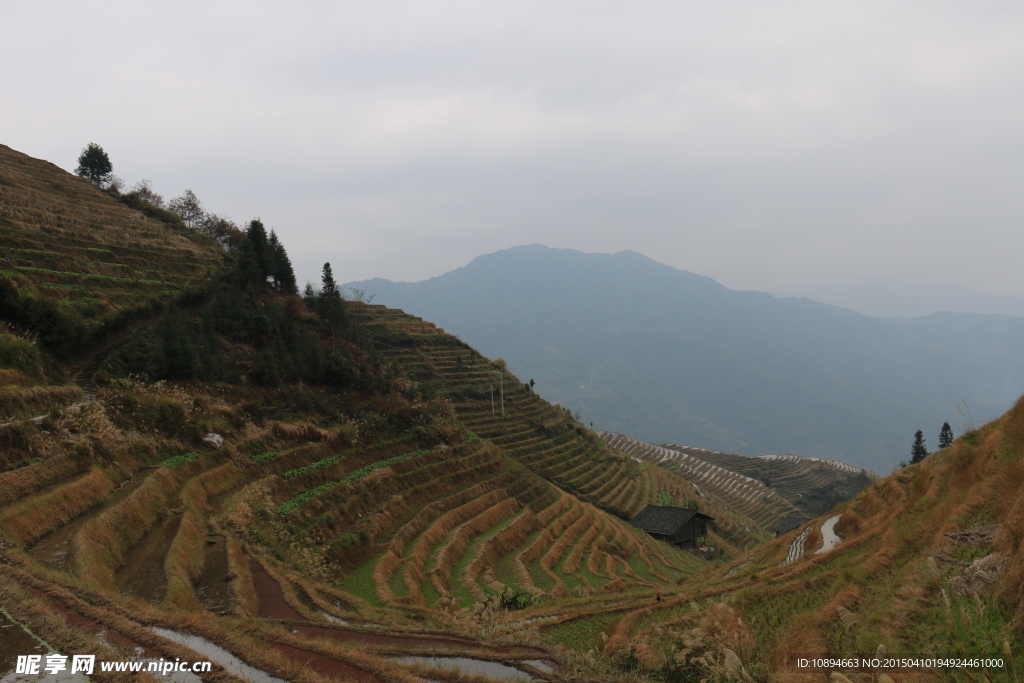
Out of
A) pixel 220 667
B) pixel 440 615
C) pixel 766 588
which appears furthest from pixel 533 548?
pixel 220 667

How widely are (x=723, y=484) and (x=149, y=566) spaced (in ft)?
313

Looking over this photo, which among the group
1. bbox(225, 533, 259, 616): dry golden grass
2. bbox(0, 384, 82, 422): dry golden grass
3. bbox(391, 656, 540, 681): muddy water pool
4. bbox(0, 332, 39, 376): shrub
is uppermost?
bbox(0, 332, 39, 376): shrub

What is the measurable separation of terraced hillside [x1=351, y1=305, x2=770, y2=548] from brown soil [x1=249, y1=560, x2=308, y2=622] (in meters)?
30.0

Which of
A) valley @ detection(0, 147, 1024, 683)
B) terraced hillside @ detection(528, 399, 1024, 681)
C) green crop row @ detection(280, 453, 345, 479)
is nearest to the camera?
terraced hillside @ detection(528, 399, 1024, 681)

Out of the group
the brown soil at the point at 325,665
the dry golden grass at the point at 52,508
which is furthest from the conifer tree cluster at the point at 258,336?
the brown soil at the point at 325,665

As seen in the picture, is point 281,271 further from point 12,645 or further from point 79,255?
point 12,645

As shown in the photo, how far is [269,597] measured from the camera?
15.1 metres

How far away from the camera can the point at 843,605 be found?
36.9ft

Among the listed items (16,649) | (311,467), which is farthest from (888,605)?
(311,467)

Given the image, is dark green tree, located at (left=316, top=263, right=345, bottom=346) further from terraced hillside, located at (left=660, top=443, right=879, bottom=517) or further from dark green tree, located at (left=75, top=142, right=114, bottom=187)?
terraced hillside, located at (left=660, top=443, right=879, bottom=517)

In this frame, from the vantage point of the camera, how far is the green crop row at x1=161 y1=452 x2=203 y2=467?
2033 cm

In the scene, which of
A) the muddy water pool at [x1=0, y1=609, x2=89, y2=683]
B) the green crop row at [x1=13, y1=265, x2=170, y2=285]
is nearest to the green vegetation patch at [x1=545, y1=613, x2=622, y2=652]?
the muddy water pool at [x1=0, y1=609, x2=89, y2=683]

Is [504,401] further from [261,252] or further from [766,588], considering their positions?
[766,588]

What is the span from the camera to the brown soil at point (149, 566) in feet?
42.0
